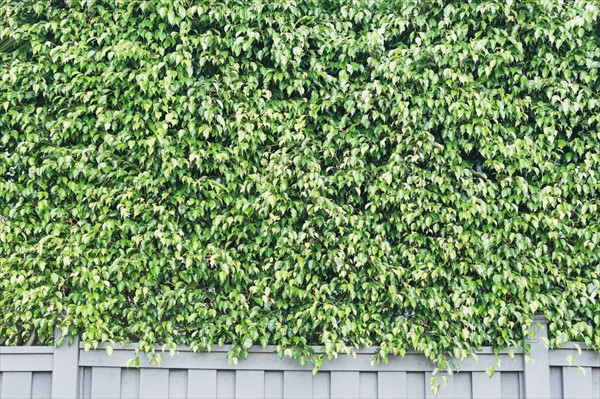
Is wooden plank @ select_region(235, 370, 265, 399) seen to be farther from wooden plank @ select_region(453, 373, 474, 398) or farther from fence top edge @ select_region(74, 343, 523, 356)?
wooden plank @ select_region(453, 373, 474, 398)

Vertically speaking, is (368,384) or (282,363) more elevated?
(282,363)

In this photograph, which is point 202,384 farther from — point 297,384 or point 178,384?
point 297,384

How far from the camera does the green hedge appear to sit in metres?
3.48

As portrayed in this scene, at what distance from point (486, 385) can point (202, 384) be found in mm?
1797

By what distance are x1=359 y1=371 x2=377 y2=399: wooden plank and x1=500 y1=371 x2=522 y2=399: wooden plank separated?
32.2 inches

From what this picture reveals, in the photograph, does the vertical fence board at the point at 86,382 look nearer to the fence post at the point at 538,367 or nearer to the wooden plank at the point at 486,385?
the wooden plank at the point at 486,385

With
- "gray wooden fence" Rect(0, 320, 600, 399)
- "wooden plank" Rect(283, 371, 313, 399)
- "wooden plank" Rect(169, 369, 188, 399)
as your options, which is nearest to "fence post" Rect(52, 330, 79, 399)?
"gray wooden fence" Rect(0, 320, 600, 399)

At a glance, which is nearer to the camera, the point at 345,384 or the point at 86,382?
the point at 345,384

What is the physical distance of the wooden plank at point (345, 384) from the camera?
138 inches

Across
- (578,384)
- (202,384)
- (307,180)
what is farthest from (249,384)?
(578,384)

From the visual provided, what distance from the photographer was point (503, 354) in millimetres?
3562

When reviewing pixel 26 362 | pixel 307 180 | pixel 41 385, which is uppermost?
pixel 307 180

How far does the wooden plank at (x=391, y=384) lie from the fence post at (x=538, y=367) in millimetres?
766

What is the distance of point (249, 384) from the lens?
353 cm
